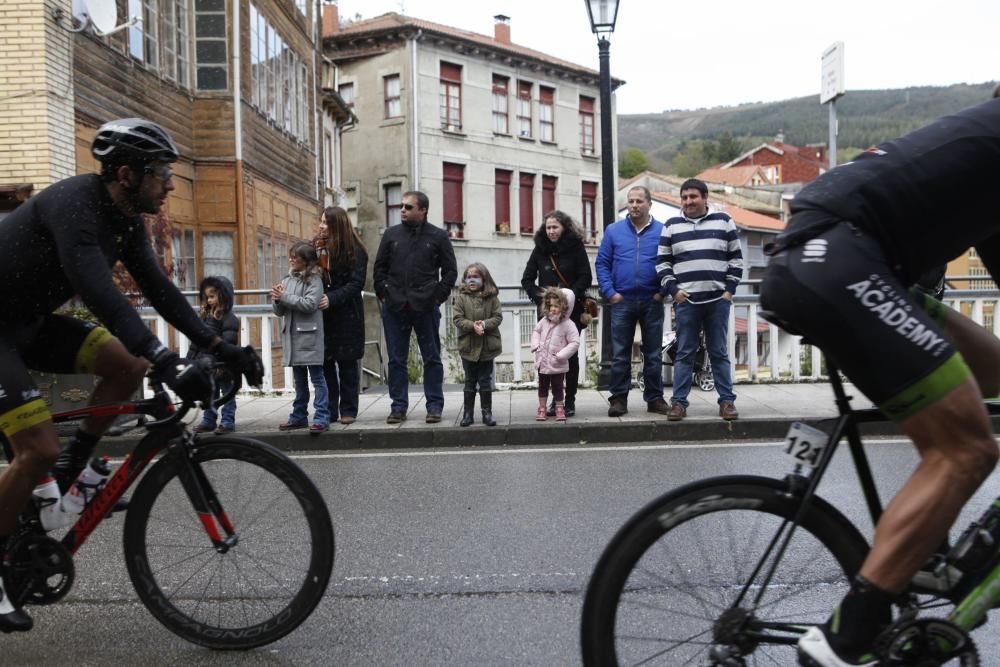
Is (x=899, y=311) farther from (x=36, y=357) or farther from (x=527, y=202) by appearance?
(x=527, y=202)

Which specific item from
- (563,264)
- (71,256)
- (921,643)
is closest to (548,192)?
(563,264)

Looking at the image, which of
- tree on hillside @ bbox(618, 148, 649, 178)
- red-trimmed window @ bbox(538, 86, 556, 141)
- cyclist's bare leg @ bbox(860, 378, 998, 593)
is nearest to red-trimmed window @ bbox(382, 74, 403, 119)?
red-trimmed window @ bbox(538, 86, 556, 141)

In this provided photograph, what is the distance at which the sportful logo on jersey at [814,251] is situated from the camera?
2586 mm

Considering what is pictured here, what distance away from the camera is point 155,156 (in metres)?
3.60

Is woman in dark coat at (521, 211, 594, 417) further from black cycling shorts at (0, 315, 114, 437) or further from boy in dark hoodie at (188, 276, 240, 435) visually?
black cycling shorts at (0, 315, 114, 437)

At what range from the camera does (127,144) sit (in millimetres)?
3535

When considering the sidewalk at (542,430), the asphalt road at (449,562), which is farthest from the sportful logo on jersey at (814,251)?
the sidewalk at (542,430)

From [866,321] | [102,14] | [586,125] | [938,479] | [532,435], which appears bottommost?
[532,435]

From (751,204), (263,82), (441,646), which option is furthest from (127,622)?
(751,204)

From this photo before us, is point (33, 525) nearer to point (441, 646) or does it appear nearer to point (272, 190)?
point (441, 646)

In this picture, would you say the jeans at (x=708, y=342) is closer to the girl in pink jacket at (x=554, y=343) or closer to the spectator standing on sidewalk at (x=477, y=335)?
the girl in pink jacket at (x=554, y=343)

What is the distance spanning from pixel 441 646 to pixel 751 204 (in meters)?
73.2

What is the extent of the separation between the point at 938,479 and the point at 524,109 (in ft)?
136

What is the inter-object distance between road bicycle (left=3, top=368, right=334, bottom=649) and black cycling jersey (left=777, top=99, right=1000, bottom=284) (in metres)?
1.94
